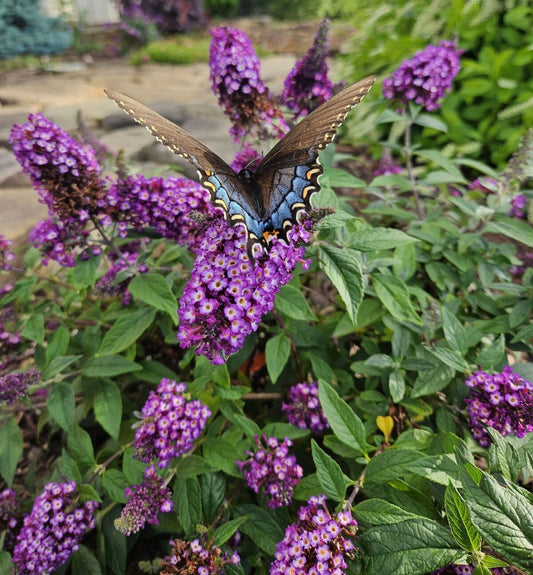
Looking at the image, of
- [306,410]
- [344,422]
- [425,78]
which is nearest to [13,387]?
A: [306,410]

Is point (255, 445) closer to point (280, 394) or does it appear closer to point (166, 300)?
point (280, 394)

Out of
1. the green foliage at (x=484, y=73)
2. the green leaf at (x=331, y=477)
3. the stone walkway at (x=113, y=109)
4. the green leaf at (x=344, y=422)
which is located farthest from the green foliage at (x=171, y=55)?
the green leaf at (x=331, y=477)

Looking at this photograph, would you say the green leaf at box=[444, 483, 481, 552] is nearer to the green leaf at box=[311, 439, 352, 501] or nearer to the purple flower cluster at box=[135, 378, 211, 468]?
the green leaf at box=[311, 439, 352, 501]

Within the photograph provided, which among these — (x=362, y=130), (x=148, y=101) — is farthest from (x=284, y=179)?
(x=148, y=101)

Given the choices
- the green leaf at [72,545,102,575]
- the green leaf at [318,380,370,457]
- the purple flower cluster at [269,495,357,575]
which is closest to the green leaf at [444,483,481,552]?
the purple flower cluster at [269,495,357,575]

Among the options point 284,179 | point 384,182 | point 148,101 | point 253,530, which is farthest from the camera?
point 148,101

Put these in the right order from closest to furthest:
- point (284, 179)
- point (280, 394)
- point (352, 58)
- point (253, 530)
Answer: point (253, 530) → point (284, 179) → point (280, 394) → point (352, 58)

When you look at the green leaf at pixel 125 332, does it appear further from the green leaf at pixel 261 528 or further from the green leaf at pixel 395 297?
the green leaf at pixel 395 297
